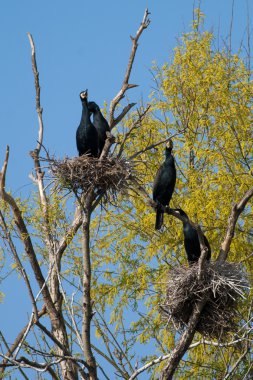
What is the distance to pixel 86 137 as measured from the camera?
9289 millimetres

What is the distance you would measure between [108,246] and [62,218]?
121 inches

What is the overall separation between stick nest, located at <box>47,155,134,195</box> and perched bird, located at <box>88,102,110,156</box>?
3.79ft

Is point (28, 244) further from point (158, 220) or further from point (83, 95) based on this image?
point (83, 95)

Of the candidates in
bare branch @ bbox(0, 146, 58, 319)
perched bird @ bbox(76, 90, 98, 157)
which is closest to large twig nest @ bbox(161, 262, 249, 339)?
bare branch @ bbox(0, 146, 58, 319)

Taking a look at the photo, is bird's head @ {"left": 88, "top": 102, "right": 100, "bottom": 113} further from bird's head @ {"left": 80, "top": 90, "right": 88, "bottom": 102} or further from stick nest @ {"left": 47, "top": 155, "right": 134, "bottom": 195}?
stick nest @ {"left": 47, "top": 155, "right": 134, "bottom": 195}

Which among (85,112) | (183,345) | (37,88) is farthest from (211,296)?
(37,88)

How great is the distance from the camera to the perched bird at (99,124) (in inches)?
372

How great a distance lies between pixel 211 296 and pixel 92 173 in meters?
1.50

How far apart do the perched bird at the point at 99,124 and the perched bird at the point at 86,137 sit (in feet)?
0.29

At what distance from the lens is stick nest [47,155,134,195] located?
8055 mm

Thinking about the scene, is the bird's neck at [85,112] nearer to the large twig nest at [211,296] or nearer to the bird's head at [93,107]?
the bird's head at [93,107]

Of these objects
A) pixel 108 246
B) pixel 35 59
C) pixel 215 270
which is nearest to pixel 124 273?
pixel 108 246

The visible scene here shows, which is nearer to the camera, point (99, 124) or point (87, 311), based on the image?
point (87, 311)

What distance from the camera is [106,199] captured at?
8180 millimetres
